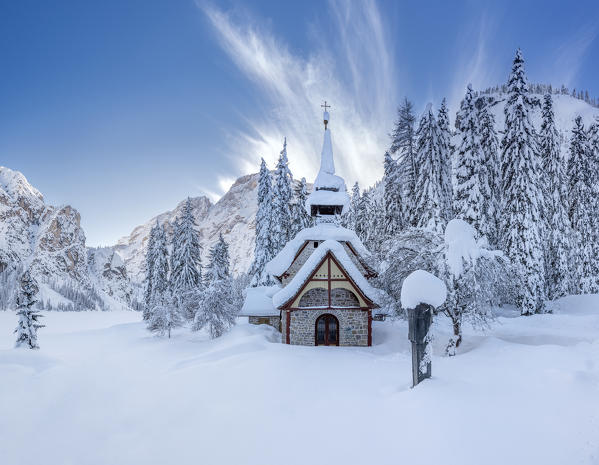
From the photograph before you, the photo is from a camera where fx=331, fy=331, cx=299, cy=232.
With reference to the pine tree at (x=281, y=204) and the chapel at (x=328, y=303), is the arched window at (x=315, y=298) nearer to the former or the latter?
the chapel at (x=328, y=303)

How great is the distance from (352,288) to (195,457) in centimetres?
1393

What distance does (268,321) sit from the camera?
24.9 metres

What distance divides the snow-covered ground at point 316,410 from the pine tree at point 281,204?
19.8m

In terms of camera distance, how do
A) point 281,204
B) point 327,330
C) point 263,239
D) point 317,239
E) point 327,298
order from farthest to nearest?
point 281,204
point 263,239
point 317,239
point 327,298
point 327,330

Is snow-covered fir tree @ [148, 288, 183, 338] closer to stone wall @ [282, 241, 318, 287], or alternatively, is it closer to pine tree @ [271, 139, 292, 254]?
pine tree @ [271, 139, 292, 254]

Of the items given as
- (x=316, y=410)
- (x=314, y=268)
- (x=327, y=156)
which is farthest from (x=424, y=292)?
(x=327, y=156)

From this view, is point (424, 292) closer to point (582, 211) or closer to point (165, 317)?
point (165, 317)

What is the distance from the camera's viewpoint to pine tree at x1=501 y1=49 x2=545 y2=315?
21.6m

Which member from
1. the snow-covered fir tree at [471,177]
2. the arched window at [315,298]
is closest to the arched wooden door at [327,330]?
the arched window at [315,298]

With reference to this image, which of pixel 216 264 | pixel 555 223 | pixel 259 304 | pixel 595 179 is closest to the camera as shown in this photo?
pixel 259 304

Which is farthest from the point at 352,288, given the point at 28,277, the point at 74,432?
the point at 28,277

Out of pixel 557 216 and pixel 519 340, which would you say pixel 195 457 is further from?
pixel 557 216

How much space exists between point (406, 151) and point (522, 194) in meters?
10.5

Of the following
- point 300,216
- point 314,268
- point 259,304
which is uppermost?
point 300,216
